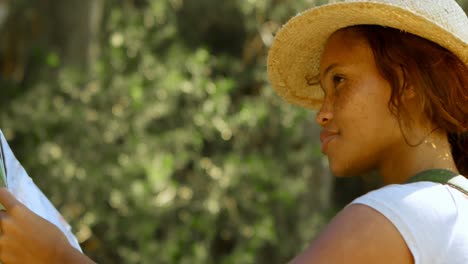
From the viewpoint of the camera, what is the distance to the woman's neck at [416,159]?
6.33 feet

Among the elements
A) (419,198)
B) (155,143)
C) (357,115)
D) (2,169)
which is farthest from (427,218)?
(155,143)

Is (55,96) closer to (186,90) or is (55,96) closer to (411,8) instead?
(186,90)

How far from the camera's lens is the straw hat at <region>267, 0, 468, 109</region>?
1.92 metres

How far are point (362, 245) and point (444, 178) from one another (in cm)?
28

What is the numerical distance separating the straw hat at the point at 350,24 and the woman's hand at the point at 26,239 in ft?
2.45

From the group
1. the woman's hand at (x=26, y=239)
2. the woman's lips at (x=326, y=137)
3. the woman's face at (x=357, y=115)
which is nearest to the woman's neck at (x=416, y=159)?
the woman's face at (x=357, y=115)

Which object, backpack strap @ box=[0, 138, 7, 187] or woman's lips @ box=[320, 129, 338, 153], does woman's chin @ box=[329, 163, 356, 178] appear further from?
backpack strap @ box=[0, 138, 7, 187]

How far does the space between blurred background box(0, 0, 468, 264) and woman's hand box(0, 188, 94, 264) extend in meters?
4.59

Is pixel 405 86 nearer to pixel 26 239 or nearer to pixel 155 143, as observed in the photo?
pixel 26 239

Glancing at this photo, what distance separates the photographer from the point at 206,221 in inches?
263

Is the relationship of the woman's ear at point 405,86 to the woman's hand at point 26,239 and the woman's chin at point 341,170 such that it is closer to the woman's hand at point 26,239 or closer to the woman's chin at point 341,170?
the woman's chin at point 341,170

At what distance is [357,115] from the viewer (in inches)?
76.1

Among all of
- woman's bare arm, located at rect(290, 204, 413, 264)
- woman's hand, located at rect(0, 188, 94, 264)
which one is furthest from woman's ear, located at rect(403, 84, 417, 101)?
woman's hand, located at rect(0, 188, 94, 264)

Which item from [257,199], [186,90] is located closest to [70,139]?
[186,90]
